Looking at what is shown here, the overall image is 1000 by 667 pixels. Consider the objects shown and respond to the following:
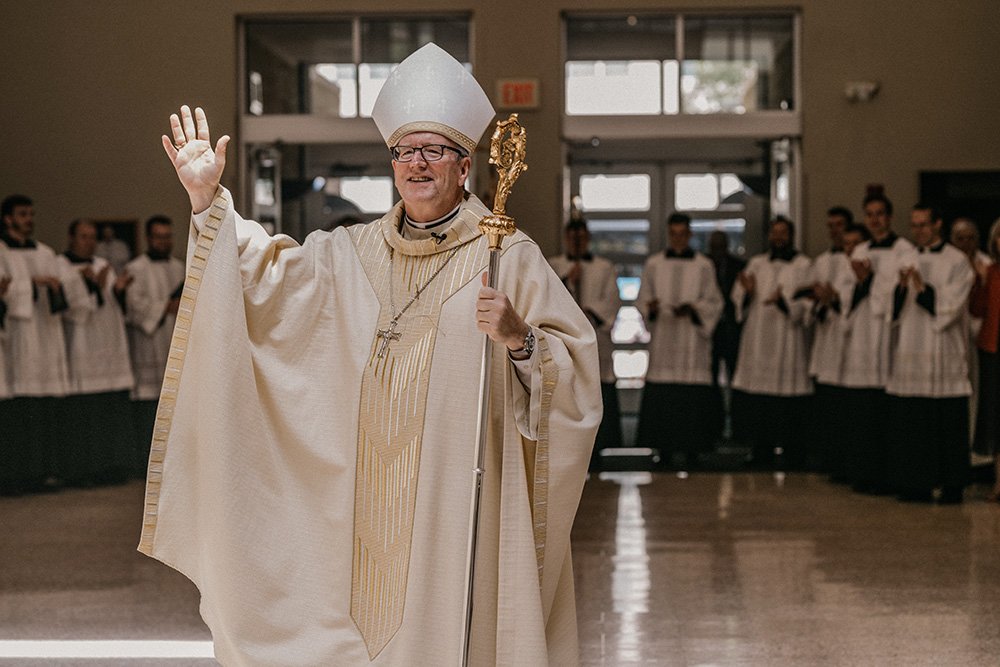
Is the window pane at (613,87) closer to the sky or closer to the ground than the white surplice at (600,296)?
closer to the sky

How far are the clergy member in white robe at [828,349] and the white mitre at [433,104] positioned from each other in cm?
544

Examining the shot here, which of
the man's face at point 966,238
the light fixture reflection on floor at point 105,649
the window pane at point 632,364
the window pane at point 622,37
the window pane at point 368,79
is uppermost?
the window pane at point 622,37

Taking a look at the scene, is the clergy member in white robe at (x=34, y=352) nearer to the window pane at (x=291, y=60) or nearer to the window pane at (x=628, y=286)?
the window pane at (x=291, y=60)

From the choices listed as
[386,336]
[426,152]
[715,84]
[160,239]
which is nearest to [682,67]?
[715,84]

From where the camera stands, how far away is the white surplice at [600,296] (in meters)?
8.70

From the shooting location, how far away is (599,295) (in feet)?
28.7

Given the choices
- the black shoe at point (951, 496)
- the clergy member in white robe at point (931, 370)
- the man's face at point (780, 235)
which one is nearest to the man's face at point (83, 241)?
the man's face at point (780, 235)

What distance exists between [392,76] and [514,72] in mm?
6697

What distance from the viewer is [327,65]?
984 cm

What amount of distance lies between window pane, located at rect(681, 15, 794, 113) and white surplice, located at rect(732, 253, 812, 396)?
1.68 m

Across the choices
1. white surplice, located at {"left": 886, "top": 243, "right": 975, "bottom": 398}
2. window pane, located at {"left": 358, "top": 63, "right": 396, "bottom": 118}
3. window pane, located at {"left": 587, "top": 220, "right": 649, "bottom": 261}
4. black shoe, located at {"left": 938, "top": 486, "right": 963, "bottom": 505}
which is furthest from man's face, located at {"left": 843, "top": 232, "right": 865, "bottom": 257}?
window pane, located at {"left": 358, "top": 63, "right": 396, "bottom": 118}

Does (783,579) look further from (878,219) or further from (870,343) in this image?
(878,219)

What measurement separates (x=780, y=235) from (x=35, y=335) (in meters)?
5.31

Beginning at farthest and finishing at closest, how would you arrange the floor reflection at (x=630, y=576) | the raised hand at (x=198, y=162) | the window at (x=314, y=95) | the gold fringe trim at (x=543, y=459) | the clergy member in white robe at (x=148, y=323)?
the window at (x=314, y=95) → the clergy member in white robe at (x=148, y=323) → the floor reflection at (x=630, y=576) → the raised hand at (x=198, y=162) → the gold fringe trim at (x=543, y=459)
